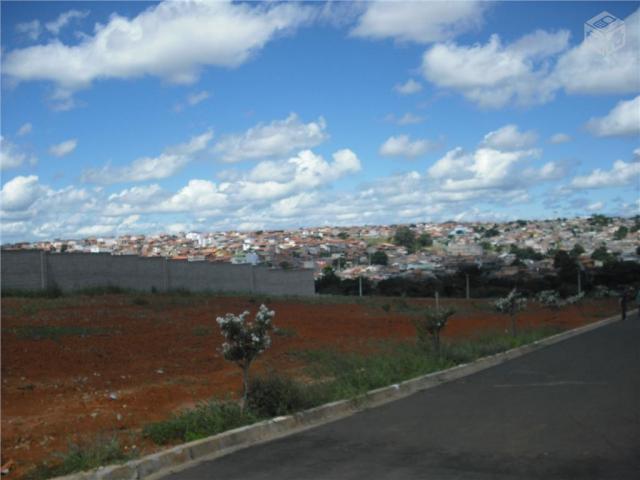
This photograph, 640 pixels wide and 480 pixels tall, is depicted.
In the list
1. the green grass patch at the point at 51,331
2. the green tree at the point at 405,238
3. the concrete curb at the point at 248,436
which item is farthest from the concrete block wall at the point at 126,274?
the green tree at the point at 405,238

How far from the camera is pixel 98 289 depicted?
37.7 metres

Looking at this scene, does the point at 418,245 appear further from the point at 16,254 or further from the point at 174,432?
the point at 174,432

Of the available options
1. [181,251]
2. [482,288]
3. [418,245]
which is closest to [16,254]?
[181,251]

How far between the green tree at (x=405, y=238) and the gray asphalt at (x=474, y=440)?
115 metres

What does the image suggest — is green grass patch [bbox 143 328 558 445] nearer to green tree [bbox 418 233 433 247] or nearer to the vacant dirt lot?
the vacant dirt lot

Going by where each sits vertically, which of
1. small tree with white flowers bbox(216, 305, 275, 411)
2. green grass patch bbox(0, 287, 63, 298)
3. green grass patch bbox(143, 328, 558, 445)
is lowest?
green grass patch bbox(143, 328, 558, 445)

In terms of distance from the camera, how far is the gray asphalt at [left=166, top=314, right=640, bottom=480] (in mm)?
7812

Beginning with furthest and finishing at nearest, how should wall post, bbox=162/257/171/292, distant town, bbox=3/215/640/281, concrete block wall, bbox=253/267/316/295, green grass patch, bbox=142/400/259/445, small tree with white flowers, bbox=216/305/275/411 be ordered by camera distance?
distant town, bbox=3/215/640/281, concrete block wall, bbox=253/267/316/295, wall post, bbox=162/257/171/292, small tree with white flowers, bbox=216/305/275/411, green grass patch, bbox=142/400/259/445

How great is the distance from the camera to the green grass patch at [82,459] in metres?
7.83

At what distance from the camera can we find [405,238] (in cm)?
13412

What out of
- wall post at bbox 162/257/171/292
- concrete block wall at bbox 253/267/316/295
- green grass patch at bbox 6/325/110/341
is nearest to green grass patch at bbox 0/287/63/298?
wall post at bbox 162/257/171/292

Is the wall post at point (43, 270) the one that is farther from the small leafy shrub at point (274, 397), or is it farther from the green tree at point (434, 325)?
the small leafy shrub at point (274, 397)

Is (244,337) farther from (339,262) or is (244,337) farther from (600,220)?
(600,220)

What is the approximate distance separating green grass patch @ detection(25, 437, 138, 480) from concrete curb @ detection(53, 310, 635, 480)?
190 mm
